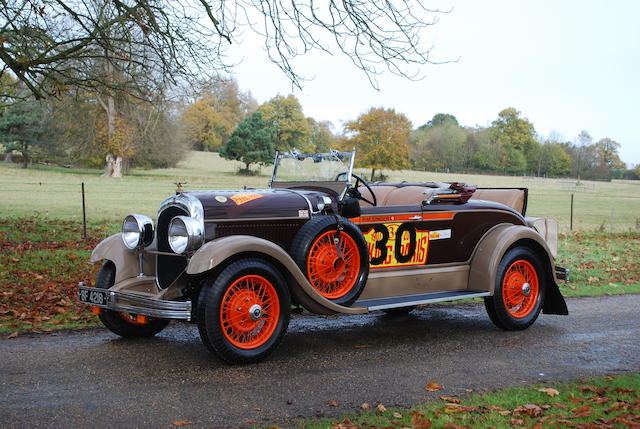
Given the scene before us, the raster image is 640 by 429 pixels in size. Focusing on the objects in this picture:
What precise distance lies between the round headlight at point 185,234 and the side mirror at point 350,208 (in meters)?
1.53

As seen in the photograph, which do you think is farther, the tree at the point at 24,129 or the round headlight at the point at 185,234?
the tree at the point at 24,129

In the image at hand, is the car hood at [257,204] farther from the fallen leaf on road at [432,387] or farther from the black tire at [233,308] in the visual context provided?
the fallen leaf on road at [432,387]

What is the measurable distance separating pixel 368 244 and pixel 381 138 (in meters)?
34.9

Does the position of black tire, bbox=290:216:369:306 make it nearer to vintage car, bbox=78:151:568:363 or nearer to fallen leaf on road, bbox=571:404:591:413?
vintage car, bbox=78:151:568:363

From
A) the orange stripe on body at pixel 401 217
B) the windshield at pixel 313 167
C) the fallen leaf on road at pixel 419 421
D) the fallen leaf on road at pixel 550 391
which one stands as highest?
the windshield at pixel 313 167

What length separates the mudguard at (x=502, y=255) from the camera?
23.1 ft

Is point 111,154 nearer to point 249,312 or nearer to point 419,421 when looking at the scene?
point 249,312

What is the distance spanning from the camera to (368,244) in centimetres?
653

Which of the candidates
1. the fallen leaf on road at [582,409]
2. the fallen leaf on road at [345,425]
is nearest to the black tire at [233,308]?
the fallen leaf on road at [345,425]

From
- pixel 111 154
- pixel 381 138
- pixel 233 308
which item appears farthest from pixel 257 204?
pixel 111 154

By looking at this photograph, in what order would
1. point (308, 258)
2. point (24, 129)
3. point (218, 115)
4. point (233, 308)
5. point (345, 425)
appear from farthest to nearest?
point (218, 115) → point (24, 129) → point (308, 258) → point (233, 308) → point (345, 425)

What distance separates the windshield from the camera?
280 inches

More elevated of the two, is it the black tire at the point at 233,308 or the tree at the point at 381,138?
the tree at the point at 381,138

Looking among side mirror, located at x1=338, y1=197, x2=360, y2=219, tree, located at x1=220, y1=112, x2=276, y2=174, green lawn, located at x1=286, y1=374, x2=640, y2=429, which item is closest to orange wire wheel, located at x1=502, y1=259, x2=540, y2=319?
side mirror, located at x1=338, y1=197, x2=360, y2=219
